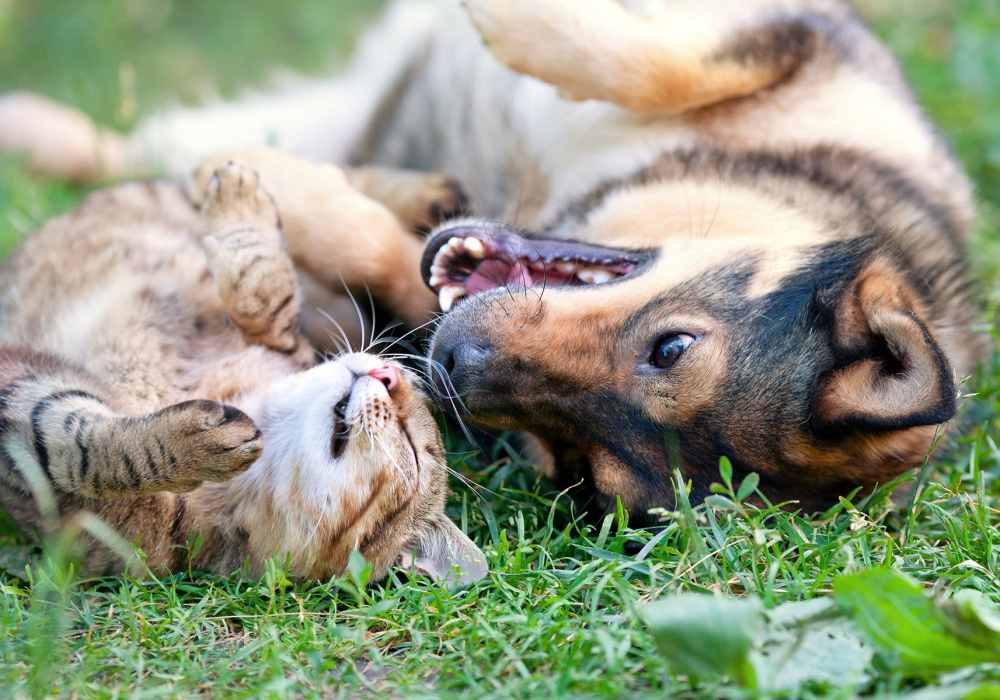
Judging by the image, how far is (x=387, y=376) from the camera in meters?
3.54

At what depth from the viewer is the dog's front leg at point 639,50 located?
417 cm

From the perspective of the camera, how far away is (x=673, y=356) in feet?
10.6

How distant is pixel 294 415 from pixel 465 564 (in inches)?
32.8

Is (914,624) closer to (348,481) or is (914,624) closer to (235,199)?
(348,481)

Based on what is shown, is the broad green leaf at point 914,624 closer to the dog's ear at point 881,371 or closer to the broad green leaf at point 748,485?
the broad green leaf at point 748,485

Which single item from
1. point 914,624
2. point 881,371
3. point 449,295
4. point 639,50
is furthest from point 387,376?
point 914,624

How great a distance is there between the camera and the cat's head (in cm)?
329

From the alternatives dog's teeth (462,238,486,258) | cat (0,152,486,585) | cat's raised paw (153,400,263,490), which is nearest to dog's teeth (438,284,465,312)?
dog's teeth (462,238,486,258)

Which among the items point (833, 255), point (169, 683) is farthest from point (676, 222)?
point (169, 683)

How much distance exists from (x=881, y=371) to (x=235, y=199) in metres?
2.32

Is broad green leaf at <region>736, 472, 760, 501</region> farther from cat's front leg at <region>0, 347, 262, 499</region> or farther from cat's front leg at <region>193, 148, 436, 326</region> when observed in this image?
cat's front leg at <region>193, 148, 436, 326</region>

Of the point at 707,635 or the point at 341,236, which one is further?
the point at 341,236

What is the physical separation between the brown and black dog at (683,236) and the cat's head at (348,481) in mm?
295

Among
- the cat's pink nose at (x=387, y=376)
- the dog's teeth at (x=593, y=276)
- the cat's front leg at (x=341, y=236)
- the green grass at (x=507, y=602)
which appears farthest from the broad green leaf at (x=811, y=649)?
the cat's front leg at (x=341, y=236)
